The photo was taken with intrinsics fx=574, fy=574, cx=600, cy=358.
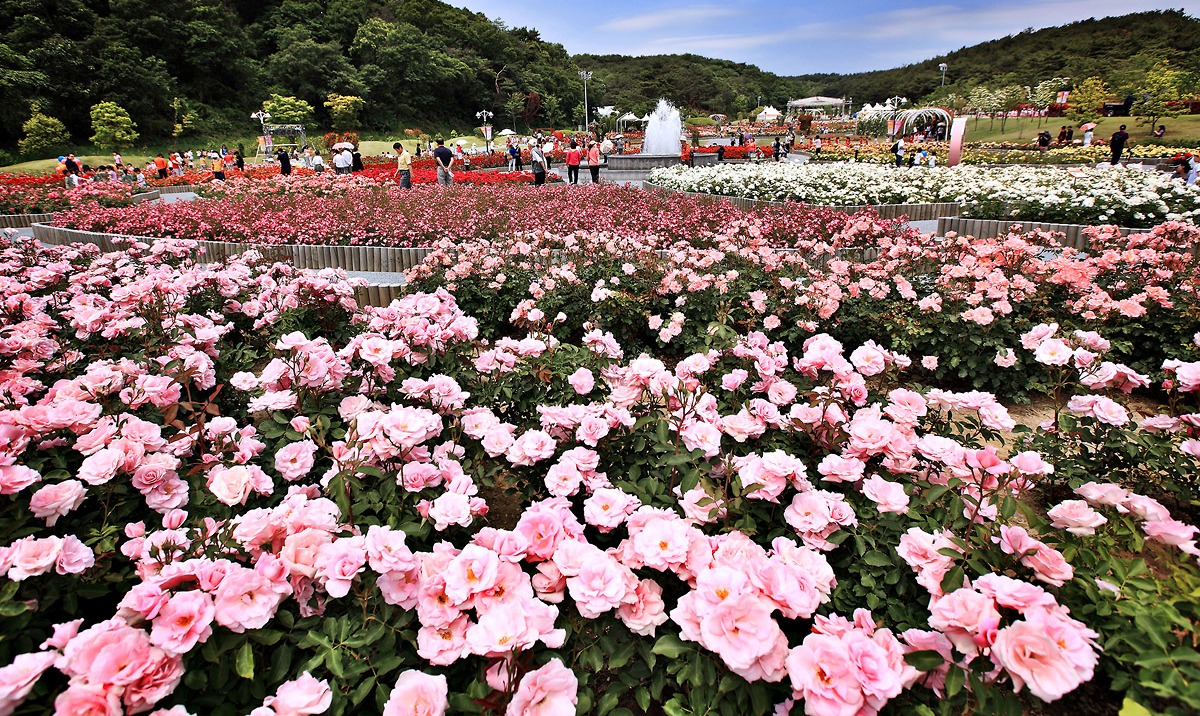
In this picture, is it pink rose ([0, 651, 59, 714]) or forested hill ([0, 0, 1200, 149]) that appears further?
forested hill ([0, 0, 1200, 149])

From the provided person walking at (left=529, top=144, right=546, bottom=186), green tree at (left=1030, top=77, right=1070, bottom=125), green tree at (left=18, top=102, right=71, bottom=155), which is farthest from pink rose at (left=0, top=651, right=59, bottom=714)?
green tree at (left=1030, top=77, right=1070, bottom=125)

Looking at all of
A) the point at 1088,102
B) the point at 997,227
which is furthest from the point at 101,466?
the point at 1088,102

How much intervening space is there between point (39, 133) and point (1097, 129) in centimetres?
5457

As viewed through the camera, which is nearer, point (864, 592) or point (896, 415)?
point (864, 592)

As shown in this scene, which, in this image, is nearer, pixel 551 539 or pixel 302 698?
pixel 302 698

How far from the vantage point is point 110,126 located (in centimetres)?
3134

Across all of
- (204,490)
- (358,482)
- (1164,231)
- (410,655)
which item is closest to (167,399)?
(204,490)

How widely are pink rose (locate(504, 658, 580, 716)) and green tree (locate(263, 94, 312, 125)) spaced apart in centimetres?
4711

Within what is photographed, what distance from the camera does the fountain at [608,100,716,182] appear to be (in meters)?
22.5

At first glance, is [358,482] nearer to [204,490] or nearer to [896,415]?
[204,490]

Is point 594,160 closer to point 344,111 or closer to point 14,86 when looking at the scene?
point 14,86

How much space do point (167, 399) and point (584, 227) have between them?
6.09m

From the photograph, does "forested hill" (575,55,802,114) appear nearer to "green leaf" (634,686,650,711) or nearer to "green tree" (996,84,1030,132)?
"green tree" (996,84,1030,132)

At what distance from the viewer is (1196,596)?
3.70 ft
